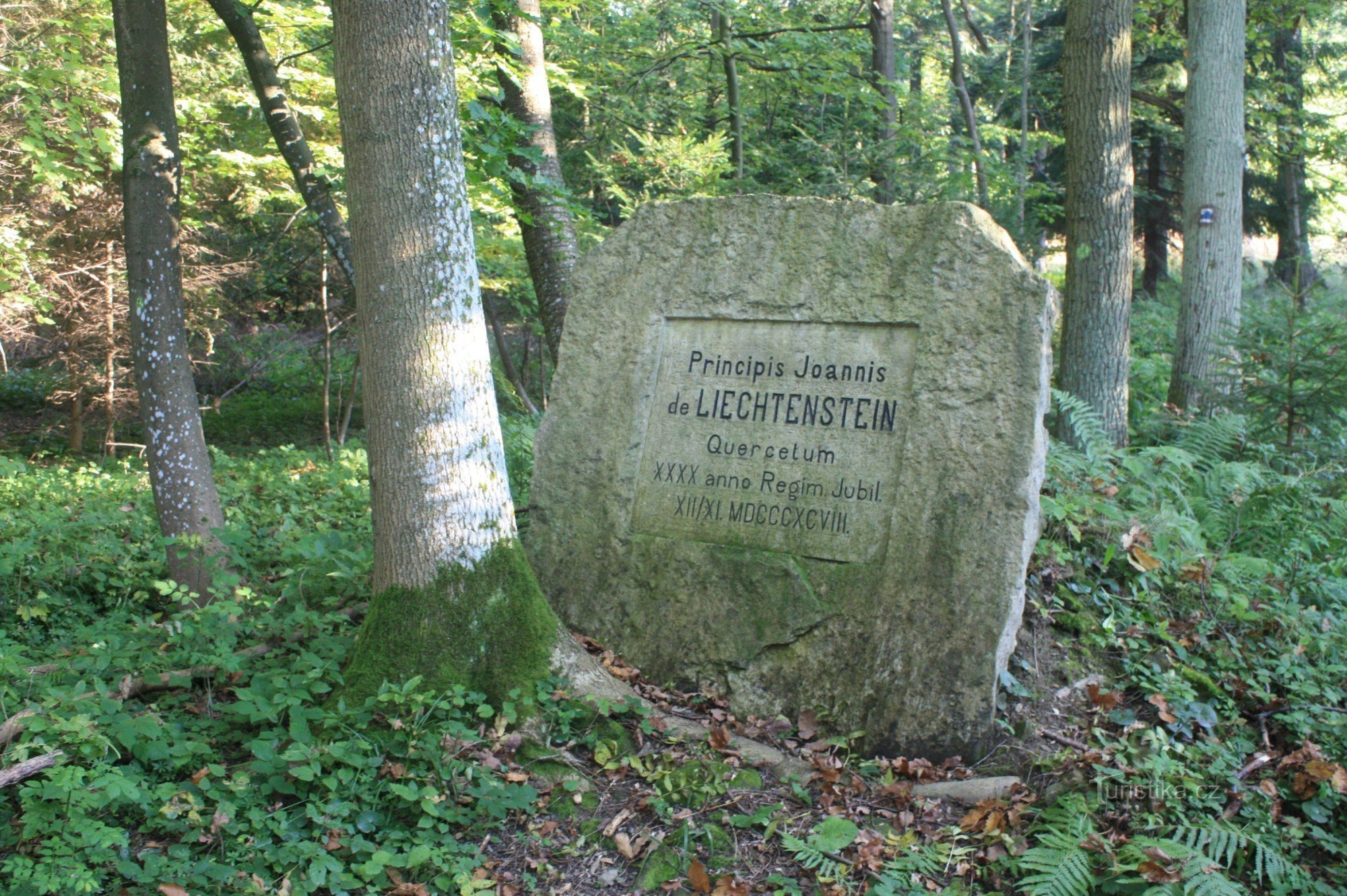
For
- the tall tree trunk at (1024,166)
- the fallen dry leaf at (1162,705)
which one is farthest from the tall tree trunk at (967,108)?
the fallen dry leaf at (1162,705)

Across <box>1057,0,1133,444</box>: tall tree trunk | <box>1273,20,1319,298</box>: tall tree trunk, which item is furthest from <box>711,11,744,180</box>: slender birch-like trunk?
<box>1273,20,1319,298</box>: tall tree trunk

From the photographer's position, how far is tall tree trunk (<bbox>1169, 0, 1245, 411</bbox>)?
31.6 ft

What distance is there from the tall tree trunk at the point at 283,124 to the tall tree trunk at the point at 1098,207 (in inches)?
246

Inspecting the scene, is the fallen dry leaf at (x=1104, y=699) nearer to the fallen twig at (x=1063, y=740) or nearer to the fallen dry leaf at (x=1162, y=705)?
the fallen dry leaf at (x=1162, y=705)

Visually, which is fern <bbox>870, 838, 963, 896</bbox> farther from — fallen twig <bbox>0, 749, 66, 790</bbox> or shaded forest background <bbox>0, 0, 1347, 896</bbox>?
fallen twig <bbox>0, 749, 66, 790</bbox>

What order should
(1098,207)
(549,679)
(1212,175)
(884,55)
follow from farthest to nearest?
(884,55), (1212,175), (1098,207), (549,679)

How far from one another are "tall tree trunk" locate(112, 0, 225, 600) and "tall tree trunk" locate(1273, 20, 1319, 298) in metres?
16.6

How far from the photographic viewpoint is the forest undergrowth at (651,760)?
10.3 ft

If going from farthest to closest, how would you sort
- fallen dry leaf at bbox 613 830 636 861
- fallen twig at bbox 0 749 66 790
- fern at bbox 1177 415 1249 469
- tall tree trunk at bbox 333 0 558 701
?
fern at bbox 1177 415 1249 469, tall tree trunk at bbox 333 0 558 701, fallen dry leaf at bbox 613 830 636 861, fallen twig at bbox 0 749 66 790

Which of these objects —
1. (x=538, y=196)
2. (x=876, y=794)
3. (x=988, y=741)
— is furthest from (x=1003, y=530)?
(x=538, y=196)

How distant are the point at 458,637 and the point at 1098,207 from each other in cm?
700

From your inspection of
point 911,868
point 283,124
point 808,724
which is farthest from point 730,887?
point 283,124

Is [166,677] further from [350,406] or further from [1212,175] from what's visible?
[1212,175]

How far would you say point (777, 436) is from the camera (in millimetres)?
4680
